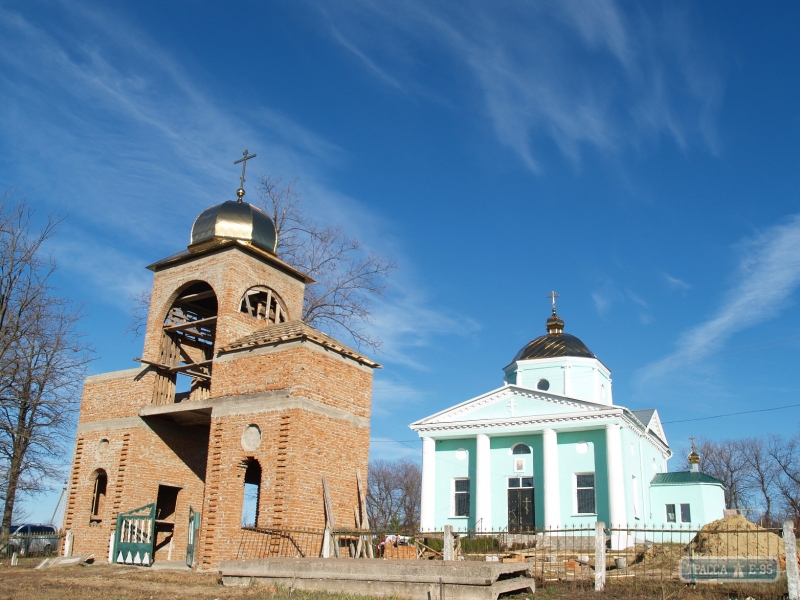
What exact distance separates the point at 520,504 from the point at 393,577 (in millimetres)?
18336

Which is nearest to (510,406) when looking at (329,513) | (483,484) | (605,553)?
(483,484)

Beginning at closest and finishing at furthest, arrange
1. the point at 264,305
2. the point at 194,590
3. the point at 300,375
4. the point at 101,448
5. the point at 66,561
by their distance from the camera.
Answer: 1. the point at 194,590
2. the point at 300,375
3. the point at 66,561
4. the point at 101,448
5. the point at 264,305

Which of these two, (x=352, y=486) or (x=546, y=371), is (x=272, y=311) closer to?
(x=352, y=486)

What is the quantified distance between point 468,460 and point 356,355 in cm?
1405

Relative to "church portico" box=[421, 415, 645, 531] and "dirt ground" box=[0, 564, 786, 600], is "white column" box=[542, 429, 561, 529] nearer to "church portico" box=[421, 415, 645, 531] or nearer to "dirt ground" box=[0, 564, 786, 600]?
"church portico" box=[421, 415, 645, 531]

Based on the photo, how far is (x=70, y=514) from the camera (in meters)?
17.8

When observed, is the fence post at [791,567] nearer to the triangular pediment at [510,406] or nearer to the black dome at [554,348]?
the triangular pediment at [510,406]

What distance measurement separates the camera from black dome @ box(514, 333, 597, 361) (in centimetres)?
3225

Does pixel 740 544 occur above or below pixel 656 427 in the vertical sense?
below

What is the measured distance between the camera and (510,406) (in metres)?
28.6

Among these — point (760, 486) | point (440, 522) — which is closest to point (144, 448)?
point (440, 522)

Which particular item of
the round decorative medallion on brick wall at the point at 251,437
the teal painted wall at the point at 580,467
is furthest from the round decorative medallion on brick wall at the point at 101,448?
the teal painted wall at the point at 580,467

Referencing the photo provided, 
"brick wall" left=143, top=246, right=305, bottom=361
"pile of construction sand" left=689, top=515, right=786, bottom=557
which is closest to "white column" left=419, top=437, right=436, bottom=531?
"brick wall" left=143, top=246, right=305, bottom=361

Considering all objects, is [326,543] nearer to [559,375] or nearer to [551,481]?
[551,481]
